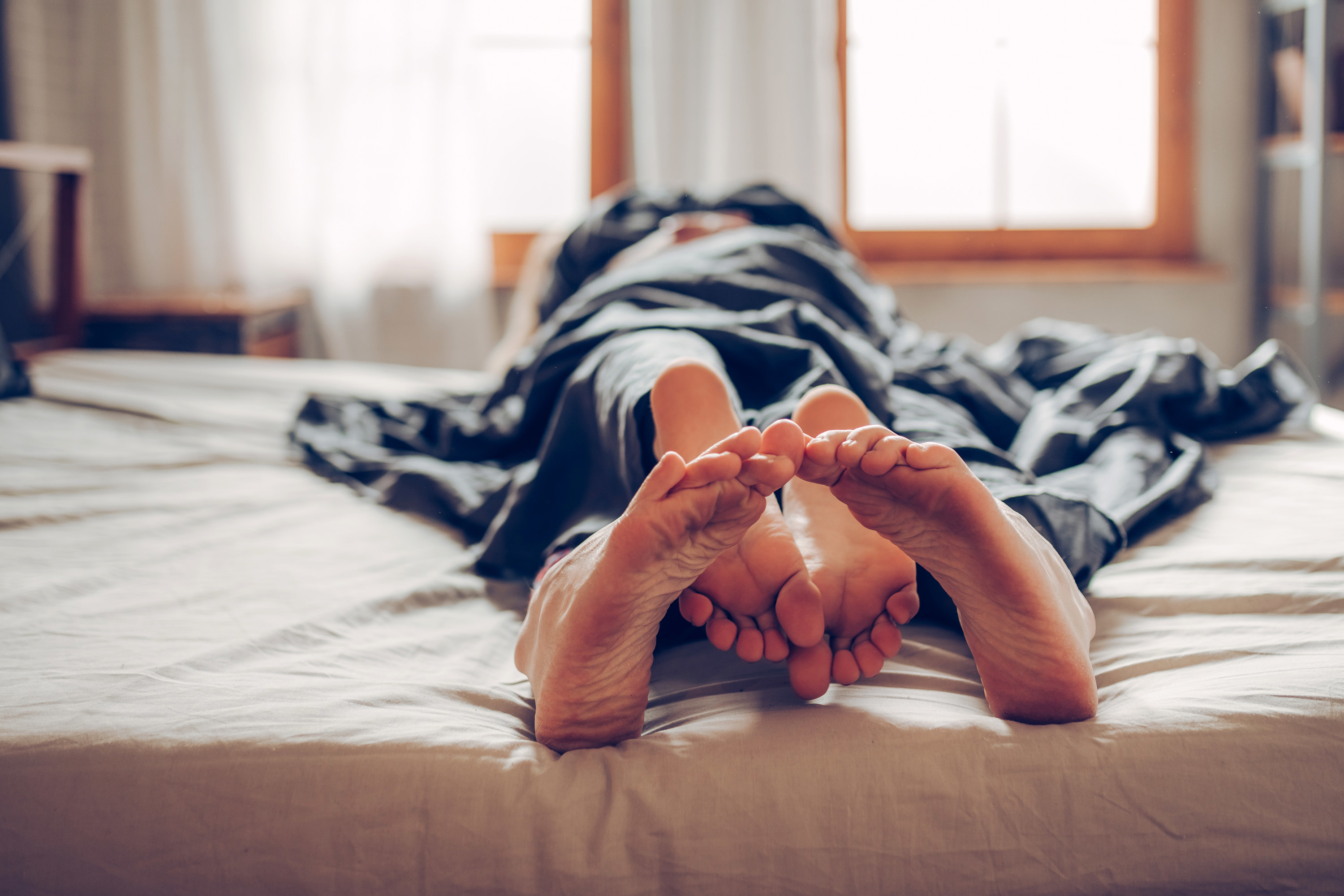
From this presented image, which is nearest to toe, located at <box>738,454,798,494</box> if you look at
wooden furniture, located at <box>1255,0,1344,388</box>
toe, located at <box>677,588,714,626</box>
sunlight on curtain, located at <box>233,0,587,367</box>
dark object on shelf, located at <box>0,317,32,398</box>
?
toe, located at <box>677,588,714,626</box>

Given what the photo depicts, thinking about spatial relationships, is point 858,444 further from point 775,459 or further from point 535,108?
point 535,108

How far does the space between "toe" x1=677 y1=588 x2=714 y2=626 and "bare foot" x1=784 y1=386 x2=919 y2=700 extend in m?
0.05

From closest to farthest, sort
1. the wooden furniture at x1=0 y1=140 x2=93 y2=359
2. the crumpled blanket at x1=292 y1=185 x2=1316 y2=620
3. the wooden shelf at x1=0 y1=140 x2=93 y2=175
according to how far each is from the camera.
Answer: the crumpled blanket at x1=292 y1=185 x2=1316 y2=620
the wooden shelf at x1=0 y1=140 x2=93 y2=175
the wooden furniture at x1=0 y1=140 x2=93 y2=359

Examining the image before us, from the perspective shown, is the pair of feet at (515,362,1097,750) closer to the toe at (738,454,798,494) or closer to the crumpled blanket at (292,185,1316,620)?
the toe at (738,454,798,494)

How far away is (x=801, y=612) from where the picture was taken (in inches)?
20.4

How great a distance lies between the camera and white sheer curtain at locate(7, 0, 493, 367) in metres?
2.12

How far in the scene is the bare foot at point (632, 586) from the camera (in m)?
0.46

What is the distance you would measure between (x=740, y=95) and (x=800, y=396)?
1.60 m

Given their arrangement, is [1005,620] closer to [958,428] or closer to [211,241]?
[958,428]

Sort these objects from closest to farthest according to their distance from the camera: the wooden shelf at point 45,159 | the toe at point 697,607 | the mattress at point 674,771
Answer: the mattress at point 674,771 < the toe at point 697,607 < the wooden shelf at point 45,159

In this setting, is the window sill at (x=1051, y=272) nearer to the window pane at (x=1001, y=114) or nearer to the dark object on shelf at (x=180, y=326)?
the window pane at (x=1001, y=114)

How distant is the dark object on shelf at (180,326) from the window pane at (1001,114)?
1.46m

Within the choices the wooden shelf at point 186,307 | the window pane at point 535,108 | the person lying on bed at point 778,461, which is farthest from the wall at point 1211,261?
the wooden shelf at point 186,307

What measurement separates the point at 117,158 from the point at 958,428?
7.14 feet
